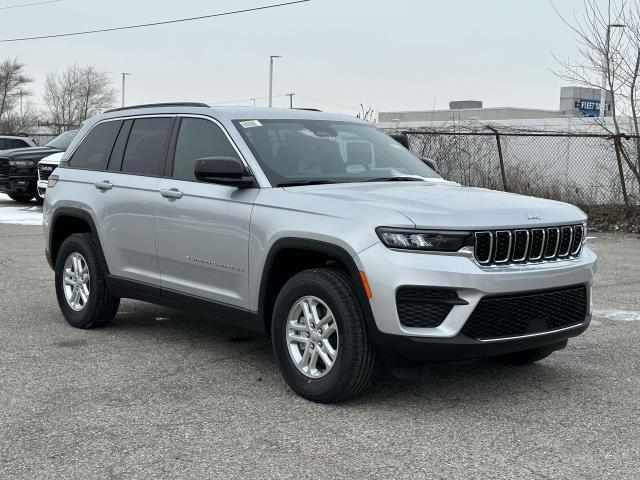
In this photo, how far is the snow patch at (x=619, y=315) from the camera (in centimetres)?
804

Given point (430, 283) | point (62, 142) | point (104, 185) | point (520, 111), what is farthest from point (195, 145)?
point (520, 111)

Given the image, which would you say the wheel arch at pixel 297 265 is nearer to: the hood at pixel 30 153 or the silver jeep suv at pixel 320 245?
the silver jeep suv at pixel 320 245

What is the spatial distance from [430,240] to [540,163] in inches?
Result: 688

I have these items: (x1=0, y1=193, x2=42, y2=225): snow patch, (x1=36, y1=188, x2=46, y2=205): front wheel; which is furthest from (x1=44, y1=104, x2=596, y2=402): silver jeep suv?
(x1=36, y1=188, x2=46, y2=205): front wheel

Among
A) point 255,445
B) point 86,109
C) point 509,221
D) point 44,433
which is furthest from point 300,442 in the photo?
point 86,109

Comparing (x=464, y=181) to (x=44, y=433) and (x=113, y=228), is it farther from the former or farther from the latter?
(x=44, y=433)

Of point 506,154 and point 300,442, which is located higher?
point 506,154

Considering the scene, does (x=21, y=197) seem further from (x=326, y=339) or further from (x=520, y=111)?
(x=520, y=111)

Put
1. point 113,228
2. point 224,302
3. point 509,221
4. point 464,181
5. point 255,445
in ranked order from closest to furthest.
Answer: point 255,445 < point 509,221 < point 224,302 < point 113,228 < point 464,181

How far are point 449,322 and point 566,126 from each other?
22.6 m

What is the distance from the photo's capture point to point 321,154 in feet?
20.1

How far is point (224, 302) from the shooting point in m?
5.94

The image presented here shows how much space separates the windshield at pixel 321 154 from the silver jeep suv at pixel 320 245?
0.05ft

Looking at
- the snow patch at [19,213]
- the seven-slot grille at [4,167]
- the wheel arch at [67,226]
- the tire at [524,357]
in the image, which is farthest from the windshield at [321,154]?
the seven-slot grille at [4,167]
